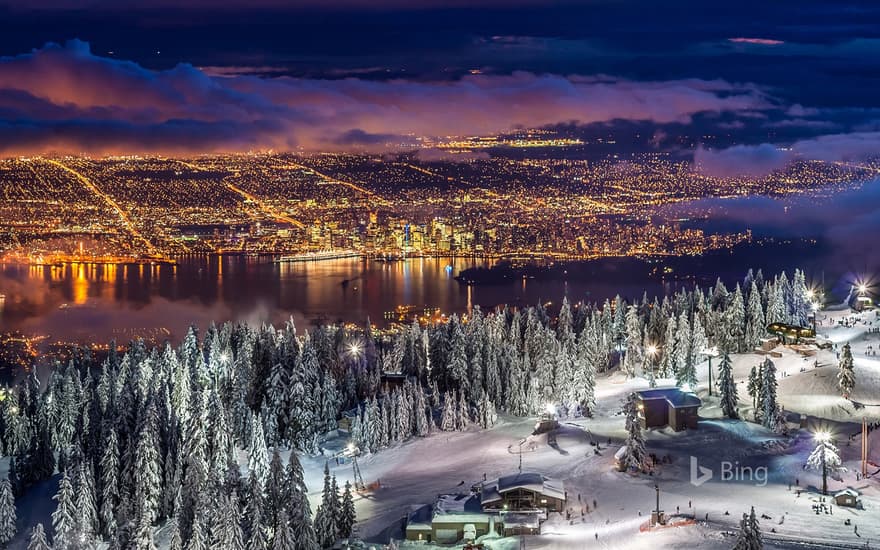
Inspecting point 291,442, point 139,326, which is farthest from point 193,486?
point 139,326

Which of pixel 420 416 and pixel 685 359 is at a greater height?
pixel 685 359

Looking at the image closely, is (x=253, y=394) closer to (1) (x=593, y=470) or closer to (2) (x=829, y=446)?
(1) (x=593, y=470)

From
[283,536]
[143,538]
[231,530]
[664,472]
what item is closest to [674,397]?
[664,472]

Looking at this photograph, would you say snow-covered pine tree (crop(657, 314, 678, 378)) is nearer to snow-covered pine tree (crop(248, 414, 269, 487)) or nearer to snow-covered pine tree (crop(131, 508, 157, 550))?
snow-covered pine tree (crop(248, 414, 269, 487))

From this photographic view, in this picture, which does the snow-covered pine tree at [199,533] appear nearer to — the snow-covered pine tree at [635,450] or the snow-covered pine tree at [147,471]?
the snow-covered pine tree at [147,471]

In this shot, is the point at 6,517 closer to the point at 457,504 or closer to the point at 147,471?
the point at 147,471
